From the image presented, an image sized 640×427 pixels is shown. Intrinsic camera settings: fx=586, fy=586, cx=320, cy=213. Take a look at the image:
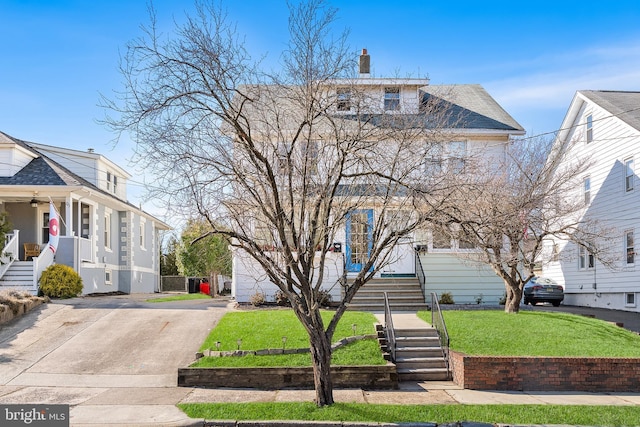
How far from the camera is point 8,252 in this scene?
19.5 metres

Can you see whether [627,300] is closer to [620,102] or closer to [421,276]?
[620,102]

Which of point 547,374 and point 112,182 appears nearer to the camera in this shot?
point 547,374

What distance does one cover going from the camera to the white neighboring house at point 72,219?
67.3ft

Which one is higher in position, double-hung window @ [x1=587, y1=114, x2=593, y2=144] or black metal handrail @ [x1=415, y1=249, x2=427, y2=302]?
double-hung window @ [x1=587, y1=114, x2=593, y2=144]

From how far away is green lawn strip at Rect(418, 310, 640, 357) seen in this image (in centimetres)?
1175

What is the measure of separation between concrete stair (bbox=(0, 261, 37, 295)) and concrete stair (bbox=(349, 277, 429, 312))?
10188mm

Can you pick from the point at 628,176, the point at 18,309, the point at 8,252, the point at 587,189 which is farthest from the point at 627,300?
the point at 8,252

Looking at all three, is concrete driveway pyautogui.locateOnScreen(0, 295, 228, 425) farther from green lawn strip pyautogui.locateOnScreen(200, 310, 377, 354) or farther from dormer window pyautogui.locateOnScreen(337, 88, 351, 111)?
dormer window pyautogui.locateOnScreen(337, 88, 351, 111)

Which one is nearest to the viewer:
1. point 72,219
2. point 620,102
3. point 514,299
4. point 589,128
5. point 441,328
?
point 441,328

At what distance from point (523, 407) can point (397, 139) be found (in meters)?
4.55

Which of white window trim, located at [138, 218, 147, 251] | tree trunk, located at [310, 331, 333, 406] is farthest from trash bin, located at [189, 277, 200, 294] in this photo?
tree trunk, located at [310, 331, 333, 406]

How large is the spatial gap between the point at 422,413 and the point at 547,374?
346cm

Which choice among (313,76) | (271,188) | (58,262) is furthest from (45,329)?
(313,76)

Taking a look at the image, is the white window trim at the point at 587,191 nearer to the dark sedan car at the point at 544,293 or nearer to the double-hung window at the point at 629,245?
the double-hung window at the point at 629,245
